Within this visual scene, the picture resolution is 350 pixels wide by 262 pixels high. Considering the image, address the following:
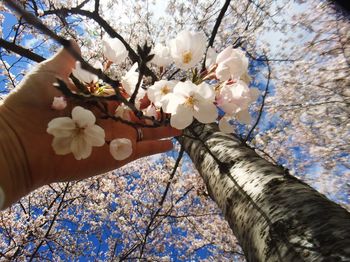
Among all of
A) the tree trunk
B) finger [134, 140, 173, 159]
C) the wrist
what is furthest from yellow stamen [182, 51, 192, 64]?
the wrist

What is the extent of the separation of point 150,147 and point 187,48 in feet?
2.33

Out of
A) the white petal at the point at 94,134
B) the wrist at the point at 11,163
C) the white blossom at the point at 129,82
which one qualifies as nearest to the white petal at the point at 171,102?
the white blossom at the point at 129,82

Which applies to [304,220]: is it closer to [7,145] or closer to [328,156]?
[7,145]

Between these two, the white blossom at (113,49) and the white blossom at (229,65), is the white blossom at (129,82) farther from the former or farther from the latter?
the white blossom at (229,65)

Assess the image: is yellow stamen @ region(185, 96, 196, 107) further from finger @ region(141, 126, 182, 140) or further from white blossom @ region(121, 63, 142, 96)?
finger @ region(141, 126, 182, 140)

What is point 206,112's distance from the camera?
136 cm

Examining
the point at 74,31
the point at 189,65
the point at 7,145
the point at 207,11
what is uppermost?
the point at 207,11

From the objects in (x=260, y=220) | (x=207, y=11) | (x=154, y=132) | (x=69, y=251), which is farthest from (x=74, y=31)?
(x=260, y=220)

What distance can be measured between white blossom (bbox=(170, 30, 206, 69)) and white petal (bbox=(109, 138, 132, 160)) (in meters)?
0.44

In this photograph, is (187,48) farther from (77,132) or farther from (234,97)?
(77,132)

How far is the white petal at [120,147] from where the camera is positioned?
1.39 meters

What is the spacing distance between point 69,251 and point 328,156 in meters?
8.99

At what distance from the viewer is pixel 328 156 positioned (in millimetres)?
10969

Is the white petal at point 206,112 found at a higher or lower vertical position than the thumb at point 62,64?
lower
